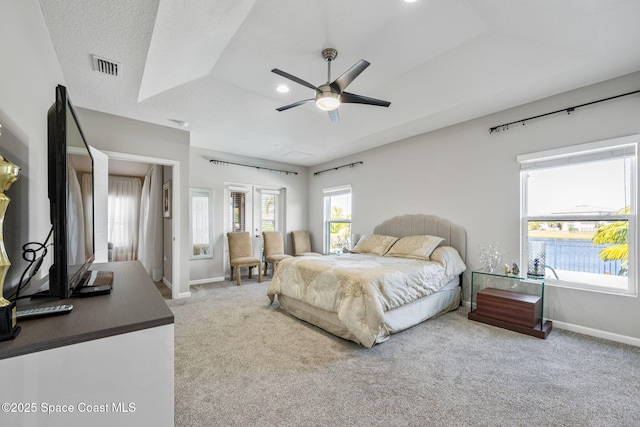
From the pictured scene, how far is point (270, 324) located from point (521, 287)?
3037 millimetres

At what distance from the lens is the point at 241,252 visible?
5562mm

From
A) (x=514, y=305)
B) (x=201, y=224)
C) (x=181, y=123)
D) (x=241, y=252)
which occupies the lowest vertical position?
(x=514, y=305)

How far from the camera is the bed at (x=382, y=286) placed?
2.64 meters

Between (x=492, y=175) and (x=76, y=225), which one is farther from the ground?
(x=492, y=175)

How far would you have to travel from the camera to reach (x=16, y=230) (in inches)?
51.1

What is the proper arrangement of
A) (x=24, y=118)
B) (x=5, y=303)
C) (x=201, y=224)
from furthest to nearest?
(x=201, y=224), (x=24, y=118), (x=5, y=303)

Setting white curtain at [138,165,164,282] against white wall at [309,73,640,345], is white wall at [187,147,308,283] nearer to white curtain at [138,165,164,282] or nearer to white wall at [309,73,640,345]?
white curtain at [138,165,164,282]

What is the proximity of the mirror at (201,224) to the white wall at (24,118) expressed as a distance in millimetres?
3493

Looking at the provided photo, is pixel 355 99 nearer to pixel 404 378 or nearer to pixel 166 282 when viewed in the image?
pixel 404 378

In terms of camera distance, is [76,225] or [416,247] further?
[416,247]

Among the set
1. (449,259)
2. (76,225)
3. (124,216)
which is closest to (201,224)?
(124,216)

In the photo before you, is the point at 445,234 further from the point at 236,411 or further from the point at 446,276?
the point at 236,411

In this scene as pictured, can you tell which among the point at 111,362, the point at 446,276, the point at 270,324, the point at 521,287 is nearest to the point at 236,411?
the point at 111,362

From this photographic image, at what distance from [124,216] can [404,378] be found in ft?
23.7
